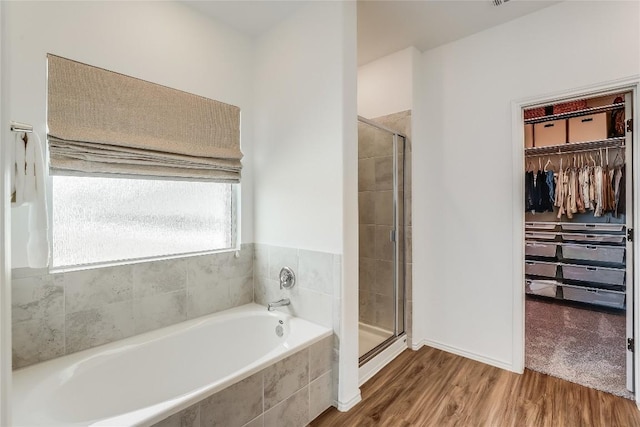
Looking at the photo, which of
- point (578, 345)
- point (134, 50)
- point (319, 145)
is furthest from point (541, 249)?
point (134, 50)

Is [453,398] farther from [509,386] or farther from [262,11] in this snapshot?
[262,11]

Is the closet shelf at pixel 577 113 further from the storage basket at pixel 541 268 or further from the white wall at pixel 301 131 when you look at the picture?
the white wall at pixel 301 131

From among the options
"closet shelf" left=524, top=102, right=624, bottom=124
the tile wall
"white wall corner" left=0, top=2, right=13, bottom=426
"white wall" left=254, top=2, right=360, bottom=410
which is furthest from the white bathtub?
"closet shelf" left=524, top=102, right=624, bottom=124

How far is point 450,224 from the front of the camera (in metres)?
2.70

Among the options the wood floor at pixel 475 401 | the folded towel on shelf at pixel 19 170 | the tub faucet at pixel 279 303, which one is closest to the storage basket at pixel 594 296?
the wood floor at pixel 475 401

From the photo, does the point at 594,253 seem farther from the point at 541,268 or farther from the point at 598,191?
the point at 598,191

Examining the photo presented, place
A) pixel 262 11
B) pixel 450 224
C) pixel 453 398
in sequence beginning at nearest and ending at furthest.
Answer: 1. pixel 453 398
2. pixel 262 11
3. pixel 450 224

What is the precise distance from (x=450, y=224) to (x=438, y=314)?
0.83 meters

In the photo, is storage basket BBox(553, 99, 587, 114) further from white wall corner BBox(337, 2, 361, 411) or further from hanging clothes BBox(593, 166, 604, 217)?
white wall corner BBox(337, 2, 361, 411)

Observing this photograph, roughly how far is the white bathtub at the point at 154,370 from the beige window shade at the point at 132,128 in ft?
3.40

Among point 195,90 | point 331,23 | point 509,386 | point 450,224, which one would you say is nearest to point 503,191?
point 450,224

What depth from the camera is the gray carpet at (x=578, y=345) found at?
7.45 feet

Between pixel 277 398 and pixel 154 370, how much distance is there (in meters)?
0.81

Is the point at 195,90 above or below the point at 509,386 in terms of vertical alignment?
above
